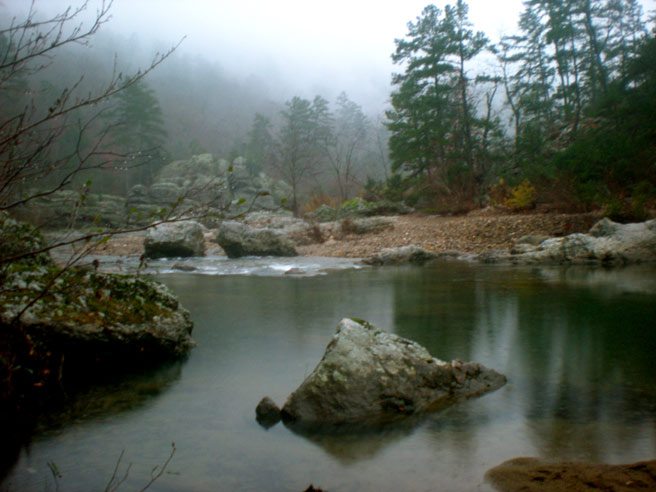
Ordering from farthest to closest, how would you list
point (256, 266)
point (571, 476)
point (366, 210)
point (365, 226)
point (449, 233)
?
1. point (366, 210)
2. point (365, 226)
3. point (449, 233)
4. point (256, 266)
5. point (571, 476)

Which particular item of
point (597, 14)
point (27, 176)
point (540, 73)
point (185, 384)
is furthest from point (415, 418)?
point (540, 73)

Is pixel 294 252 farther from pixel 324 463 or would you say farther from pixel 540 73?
pixel 540 73

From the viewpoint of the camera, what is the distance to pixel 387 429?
4102mm

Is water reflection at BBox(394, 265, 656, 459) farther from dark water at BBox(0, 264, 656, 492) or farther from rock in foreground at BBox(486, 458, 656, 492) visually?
rock in foreground at BBox(486, 458, 656, 492)

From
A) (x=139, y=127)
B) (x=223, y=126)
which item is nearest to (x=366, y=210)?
(x=139, y=127)

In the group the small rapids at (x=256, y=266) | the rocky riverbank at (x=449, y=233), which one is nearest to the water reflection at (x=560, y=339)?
the small rapids at (x=256, y=266)

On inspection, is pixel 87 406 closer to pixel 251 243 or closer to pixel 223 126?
pixel 251 243

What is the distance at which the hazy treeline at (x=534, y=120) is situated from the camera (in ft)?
53.9

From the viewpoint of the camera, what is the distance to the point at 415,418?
14.0ft

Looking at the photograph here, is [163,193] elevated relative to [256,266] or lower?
elevated

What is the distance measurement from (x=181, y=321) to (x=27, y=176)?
407cm

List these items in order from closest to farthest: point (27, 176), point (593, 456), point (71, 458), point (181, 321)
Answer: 1. point (27, 176)
2. point (593, 456)
3. point (71, 458)
4. point (181, 321)

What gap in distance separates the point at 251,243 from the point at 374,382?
16.0 m

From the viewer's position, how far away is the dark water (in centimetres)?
351
